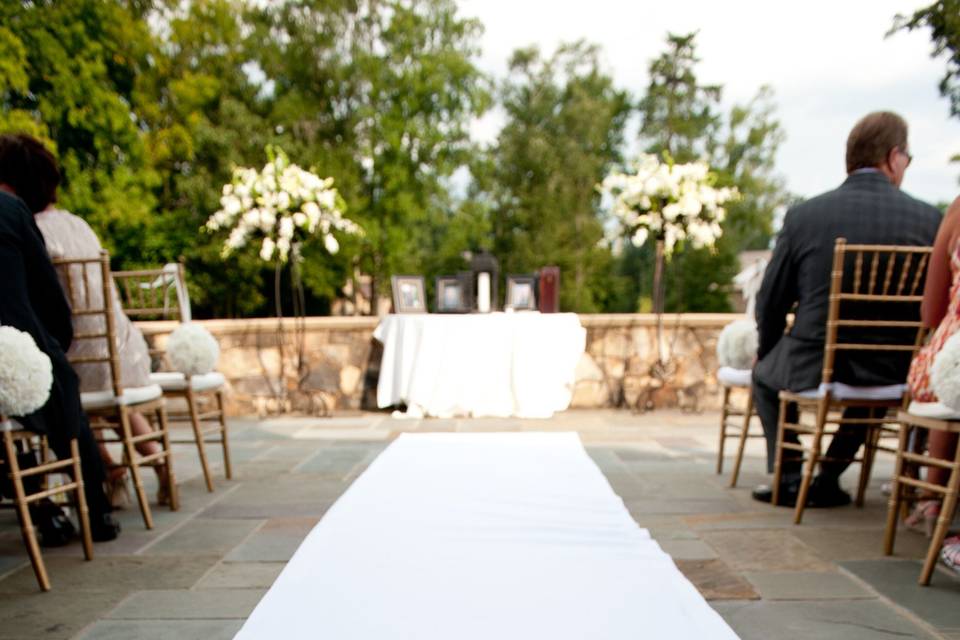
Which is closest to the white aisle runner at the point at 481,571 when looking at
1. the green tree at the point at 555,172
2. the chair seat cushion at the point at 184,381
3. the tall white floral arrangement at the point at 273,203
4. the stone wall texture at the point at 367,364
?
the chair seat cushion at the point at 184,381

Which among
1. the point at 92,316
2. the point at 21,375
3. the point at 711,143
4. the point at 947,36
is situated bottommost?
the point at 21,375

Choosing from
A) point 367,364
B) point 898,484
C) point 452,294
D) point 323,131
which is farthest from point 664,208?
point 323,131

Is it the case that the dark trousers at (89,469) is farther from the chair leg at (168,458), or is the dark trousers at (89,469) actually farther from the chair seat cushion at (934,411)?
the chair seat cushion at (934,411)

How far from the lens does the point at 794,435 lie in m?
2.77

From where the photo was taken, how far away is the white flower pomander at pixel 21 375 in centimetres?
182

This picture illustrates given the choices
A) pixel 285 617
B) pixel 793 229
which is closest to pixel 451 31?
pixel 793 229

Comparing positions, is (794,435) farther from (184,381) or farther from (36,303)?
(36,303)

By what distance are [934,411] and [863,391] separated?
1.62 feet

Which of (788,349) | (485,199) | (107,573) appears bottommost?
(107,573)

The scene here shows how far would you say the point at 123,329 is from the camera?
105 inches

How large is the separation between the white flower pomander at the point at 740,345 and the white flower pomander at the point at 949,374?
1.19 meters

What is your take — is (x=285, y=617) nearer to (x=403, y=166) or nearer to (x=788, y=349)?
(x=788, y=349)

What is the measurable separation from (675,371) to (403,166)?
1275 centimetres

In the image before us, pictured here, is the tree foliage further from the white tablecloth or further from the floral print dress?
the floral print dress
